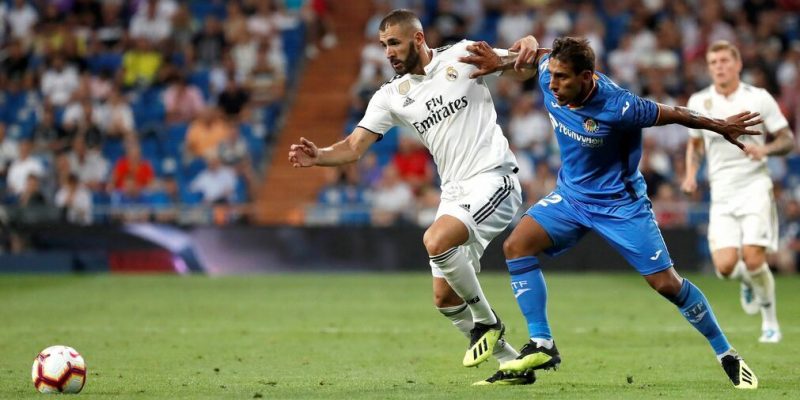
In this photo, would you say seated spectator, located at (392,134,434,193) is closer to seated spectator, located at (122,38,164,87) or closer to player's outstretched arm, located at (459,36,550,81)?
seated spectator, located at (122,38,164,87)

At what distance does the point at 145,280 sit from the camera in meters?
19.3

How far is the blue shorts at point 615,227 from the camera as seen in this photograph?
8109 mm

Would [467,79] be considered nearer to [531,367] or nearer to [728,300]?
[531,367]

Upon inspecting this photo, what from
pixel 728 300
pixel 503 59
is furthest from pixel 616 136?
pixel 728 300

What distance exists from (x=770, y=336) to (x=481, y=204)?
4224 mm

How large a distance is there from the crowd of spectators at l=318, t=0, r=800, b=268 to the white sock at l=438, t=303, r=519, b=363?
11344mm

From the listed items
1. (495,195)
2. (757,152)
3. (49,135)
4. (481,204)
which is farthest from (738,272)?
(49,135)

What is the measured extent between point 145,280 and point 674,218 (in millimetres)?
8952

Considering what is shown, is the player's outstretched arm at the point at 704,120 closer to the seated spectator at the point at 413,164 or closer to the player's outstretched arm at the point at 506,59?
the player's outstretched arm at the point at 506,59

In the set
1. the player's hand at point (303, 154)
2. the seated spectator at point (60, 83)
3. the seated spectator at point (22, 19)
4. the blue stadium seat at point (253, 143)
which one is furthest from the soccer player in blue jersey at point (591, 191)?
the seated spectator at point (22, 19)

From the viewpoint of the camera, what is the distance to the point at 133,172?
22.1 meters

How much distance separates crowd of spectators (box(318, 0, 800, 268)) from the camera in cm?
2047

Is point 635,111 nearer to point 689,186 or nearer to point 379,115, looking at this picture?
point 379,115

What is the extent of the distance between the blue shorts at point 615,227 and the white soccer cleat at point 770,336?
11.2 feet
